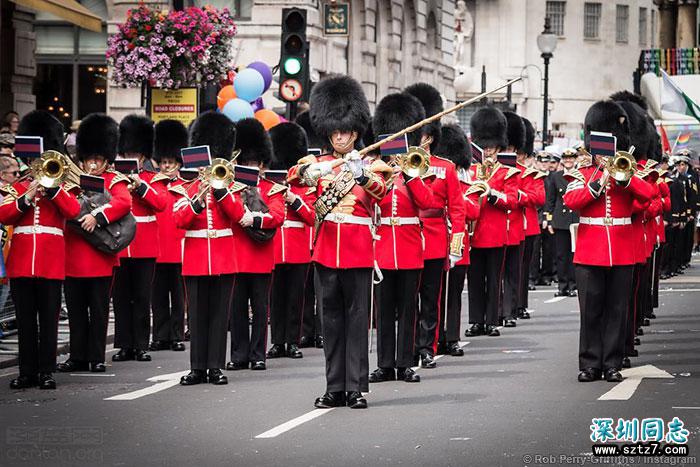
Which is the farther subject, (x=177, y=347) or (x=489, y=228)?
(x=489, y=228)

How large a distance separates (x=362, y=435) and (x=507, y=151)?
8.73 m

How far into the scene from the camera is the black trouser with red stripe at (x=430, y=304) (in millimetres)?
13781

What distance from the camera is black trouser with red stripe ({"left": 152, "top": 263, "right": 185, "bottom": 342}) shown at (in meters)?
15.7

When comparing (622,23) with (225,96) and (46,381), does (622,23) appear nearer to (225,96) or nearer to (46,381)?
(225,96)

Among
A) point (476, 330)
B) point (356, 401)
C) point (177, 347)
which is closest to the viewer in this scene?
point (356, 401)

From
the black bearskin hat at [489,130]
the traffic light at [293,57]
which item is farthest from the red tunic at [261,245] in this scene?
the traffic light at [293,57]

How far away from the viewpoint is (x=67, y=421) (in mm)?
10977

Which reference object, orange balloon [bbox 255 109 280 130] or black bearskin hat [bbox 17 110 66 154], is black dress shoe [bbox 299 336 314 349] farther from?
orange balloon [bbox 255 109 280 130]

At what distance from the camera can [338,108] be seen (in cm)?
1195

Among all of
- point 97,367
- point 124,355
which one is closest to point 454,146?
point 124,355

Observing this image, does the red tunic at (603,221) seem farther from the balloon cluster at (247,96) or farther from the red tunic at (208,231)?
the balloon cluster at (247,96)

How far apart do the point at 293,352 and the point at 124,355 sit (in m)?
1.41

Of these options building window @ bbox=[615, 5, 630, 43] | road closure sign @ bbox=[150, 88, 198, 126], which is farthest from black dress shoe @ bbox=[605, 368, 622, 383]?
building window @ bbox=[615, 5, 630, 43]

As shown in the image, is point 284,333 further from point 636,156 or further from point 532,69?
point 532,69
